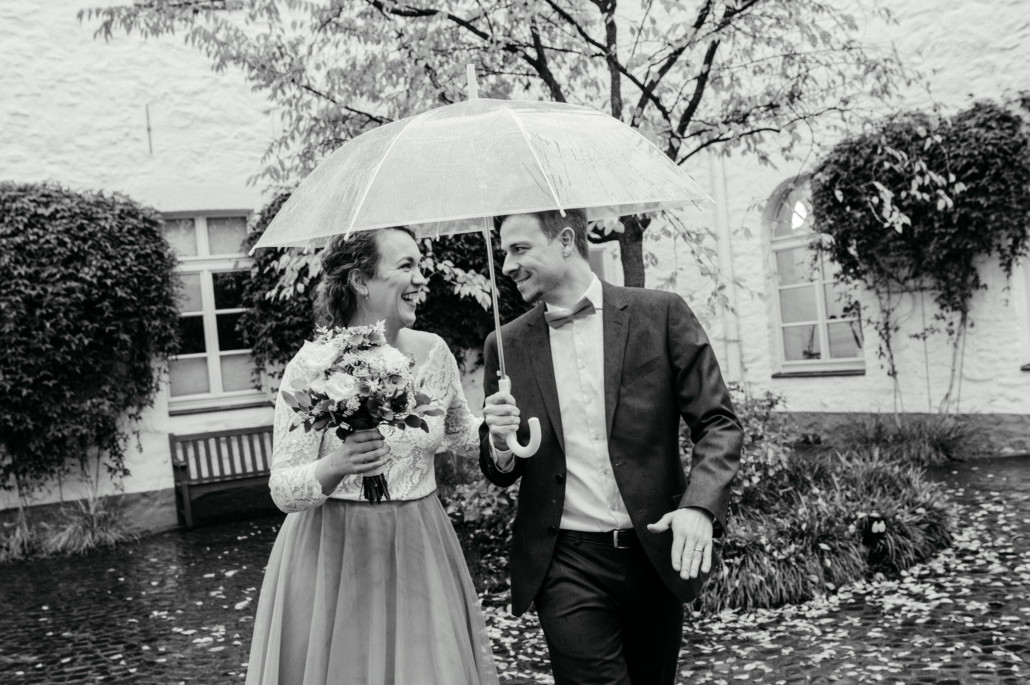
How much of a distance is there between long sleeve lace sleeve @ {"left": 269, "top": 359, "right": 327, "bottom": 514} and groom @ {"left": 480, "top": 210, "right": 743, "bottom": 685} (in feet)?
1.69

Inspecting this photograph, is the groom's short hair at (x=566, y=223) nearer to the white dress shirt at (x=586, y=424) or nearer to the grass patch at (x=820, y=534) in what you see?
the white dress shirt at (x=586, y=424)

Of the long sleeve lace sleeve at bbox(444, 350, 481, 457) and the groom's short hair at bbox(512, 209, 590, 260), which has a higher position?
the groom's short hair at bbox(512, 209, 590, 260)

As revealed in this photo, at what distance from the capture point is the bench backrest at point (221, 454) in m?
9.98

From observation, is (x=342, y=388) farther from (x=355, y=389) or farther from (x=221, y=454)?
(x=221, y=454)

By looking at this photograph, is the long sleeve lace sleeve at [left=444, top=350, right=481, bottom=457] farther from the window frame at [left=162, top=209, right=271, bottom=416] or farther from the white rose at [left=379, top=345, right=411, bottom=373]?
the window frame at [left=162, top=209, right=271, bottom=416]

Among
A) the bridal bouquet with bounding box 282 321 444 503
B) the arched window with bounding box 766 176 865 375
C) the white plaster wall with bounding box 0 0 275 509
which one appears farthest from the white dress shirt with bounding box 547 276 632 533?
the arched window with bounding box 766 176 865 375

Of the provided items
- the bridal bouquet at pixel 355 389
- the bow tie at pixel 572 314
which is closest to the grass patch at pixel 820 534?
the bow tie at pixel 572 314

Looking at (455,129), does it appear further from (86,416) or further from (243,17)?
(243,17)

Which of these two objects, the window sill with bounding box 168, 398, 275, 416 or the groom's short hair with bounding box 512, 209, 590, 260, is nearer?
the groom's short hair with bounding box 512, 209, 590, 260

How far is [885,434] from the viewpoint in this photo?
10.0 meters

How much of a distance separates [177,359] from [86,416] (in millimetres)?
1316

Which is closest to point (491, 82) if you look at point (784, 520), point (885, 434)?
point (784, 520)

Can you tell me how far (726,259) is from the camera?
39.8ft

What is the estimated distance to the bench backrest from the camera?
32.8 feet
